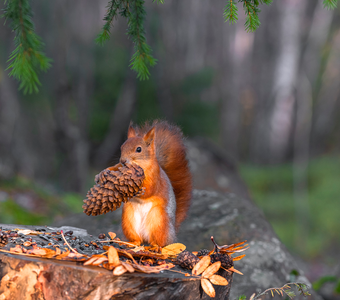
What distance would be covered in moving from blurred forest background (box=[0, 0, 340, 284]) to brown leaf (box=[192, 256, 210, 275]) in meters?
2.57

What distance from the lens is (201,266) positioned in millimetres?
1120

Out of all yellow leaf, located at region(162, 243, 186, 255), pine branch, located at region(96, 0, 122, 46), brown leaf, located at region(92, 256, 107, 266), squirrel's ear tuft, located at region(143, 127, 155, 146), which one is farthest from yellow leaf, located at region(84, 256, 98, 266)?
pine branch, located at region(96, 0, 122, 46)

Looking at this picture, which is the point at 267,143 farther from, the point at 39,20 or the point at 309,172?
the point at 39,20

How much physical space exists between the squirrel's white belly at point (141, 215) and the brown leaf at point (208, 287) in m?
0.45

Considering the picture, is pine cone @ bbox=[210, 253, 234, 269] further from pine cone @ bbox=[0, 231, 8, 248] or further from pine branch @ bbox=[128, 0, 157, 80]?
pine branch @ bbox=[128, 0, 157, 80]

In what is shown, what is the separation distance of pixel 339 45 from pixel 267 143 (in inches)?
155

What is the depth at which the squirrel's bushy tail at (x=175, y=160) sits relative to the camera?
171cm

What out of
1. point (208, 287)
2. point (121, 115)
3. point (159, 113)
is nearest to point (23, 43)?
point (208, 287)

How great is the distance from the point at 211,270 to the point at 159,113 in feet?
16.6

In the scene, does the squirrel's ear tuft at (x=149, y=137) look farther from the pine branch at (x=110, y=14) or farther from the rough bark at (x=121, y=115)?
the rough bark at (x=121, y=115)

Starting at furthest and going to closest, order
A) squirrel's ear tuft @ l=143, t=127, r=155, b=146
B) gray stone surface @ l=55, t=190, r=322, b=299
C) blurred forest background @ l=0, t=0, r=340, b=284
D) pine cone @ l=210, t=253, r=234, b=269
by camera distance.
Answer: blurred forest background @ l=0, t=0, r=340, b=284 < gray stone surface @ l=55, t=190, r=322, b=299 < squirrel's ear tuft @ l=143, t=127, r=155, b=146 < pine cone @ l=210, t=253, r=234, b=269

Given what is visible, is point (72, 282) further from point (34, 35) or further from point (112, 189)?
point (34, 35)

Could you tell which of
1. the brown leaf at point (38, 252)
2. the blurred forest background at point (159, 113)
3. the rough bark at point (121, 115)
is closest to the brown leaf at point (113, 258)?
the brown leaf at point (38, 252)

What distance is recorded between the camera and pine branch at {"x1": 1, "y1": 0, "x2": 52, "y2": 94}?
1.20m
